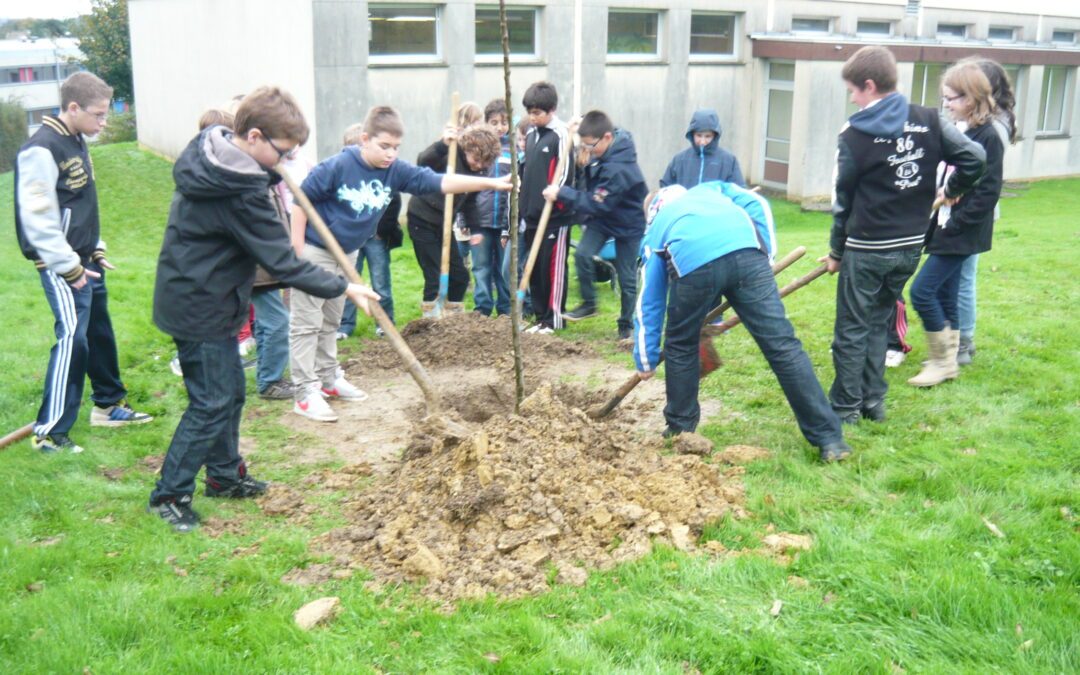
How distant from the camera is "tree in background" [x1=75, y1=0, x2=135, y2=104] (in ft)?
113

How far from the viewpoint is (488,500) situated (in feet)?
14.9

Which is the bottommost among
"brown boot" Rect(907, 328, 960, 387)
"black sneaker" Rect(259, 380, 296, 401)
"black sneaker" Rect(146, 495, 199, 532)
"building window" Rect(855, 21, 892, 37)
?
"black sneaker" Rect(259, 380, 296, 401)

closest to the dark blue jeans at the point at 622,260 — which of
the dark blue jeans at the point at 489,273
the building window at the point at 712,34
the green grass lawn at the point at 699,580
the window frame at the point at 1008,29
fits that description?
the dark blue jeans at the point at 489,273

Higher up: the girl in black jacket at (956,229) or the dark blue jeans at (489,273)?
the girl in black jacket at (956,229)

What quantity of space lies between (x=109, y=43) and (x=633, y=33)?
23076 millimetres

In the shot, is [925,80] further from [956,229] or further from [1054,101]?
[956,229]

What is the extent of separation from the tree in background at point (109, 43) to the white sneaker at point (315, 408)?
3129 cm

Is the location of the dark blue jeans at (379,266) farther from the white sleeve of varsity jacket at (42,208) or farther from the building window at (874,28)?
the building window at (874,28)

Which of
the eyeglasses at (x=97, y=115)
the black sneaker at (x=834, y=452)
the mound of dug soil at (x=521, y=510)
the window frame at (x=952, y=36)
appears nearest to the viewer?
the mound of dug soil at (x=521, y=510)

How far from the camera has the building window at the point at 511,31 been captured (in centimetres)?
1669

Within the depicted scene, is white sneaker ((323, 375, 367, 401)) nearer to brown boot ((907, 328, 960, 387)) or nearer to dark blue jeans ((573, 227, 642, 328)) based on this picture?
dark blue jeans ((573, 227, 642, 328))

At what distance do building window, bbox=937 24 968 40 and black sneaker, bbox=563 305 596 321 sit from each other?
1874 centimetres

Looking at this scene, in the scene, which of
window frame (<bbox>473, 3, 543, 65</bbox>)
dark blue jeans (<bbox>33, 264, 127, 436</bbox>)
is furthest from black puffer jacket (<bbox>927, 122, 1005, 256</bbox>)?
window frame (<bbox>473, 3, 543, 65</bbox>)

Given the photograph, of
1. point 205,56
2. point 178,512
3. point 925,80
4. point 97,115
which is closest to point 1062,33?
point 925,80
